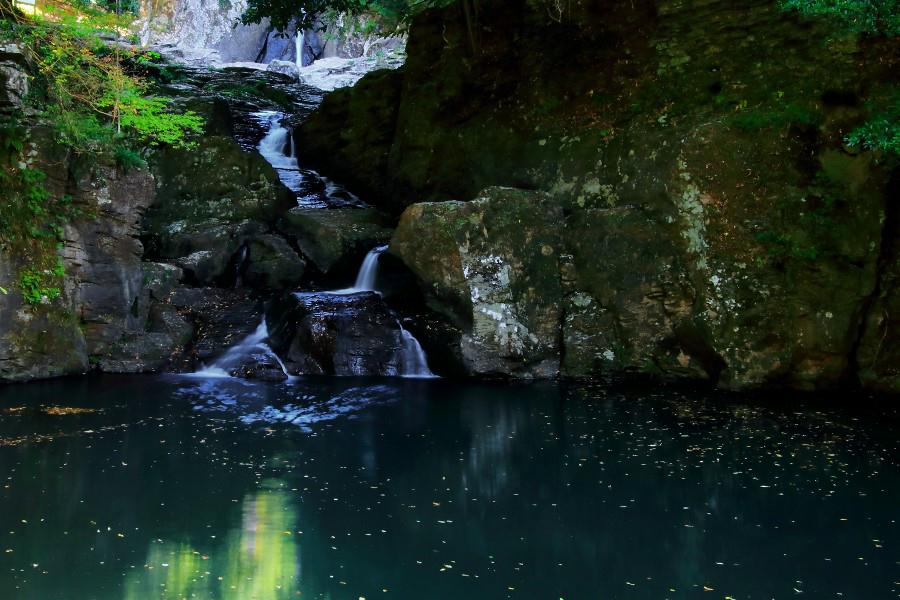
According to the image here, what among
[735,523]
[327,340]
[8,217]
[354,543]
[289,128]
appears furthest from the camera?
[289,128]

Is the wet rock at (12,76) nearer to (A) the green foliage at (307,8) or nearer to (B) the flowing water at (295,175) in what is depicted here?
(B) the flowing water at (295,175)

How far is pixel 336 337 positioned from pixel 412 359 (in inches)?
51.5

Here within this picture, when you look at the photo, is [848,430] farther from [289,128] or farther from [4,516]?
[289,128]

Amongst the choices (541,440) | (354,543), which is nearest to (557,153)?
(541,440)

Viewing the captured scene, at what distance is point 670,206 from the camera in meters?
11.7

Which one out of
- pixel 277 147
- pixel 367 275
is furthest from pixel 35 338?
pixel 277 147

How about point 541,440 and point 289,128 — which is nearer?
point 541,440

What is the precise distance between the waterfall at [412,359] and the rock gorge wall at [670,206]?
823 millimetres

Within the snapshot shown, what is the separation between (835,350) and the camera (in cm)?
1053

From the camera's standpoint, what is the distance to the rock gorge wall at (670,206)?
34.4 ft

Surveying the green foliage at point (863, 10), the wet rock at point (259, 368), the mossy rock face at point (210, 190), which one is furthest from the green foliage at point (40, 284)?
the green foliage at point (863, 10)

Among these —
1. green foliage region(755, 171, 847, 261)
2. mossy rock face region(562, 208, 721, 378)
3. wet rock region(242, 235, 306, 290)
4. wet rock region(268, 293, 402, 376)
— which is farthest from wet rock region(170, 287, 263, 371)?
green foliage region(755, 171, 847, 261)

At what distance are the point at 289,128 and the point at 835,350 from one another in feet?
50.3

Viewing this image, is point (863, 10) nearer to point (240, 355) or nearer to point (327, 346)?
point (327, 346)
